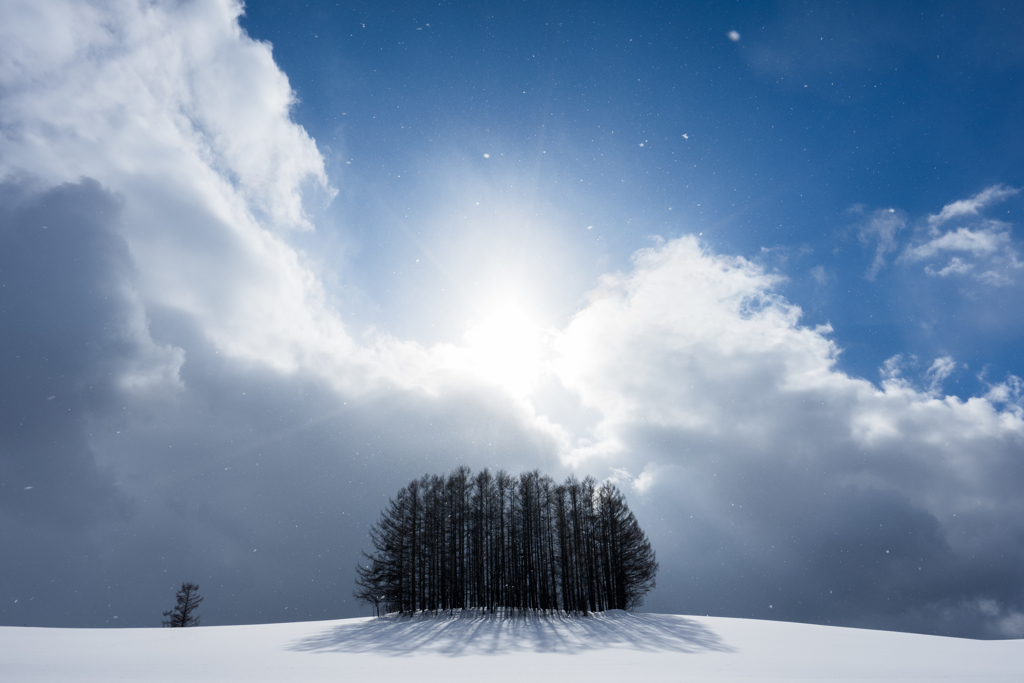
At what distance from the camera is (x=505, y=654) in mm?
16250

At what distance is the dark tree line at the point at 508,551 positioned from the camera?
34.6 meters

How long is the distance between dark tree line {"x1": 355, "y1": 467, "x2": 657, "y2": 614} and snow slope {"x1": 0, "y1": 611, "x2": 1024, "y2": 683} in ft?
31.2

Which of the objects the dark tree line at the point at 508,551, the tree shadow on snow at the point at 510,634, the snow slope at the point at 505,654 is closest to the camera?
the snow slope at the point at 505,654

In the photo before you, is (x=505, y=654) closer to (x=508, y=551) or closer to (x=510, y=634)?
(x=510, y=634)

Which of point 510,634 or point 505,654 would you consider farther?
point 510,634

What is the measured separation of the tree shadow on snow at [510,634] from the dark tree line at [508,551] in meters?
2.35

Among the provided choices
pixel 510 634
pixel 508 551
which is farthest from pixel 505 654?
pixel 508 551

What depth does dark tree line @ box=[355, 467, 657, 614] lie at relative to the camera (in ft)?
114

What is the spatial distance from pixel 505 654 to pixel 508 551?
20.8 metres

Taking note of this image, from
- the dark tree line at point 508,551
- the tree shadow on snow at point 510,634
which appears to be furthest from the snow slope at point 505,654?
the dark tree line at point 508,551

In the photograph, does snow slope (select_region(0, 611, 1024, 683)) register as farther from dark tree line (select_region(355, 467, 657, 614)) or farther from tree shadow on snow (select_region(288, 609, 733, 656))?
dark tree line (select_region(355, 467, 657, 614))

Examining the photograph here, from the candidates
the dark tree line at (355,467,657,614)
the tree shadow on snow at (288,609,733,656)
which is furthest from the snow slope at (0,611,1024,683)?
the dark tree line at (355,467,657,614)

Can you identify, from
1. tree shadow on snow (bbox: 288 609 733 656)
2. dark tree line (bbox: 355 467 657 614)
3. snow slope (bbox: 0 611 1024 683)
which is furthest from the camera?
dark tree line (bbox: 355 467 657 614)

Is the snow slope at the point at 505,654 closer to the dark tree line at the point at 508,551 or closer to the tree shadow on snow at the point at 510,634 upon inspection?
the tree shadow on snow at the point at 510,634
